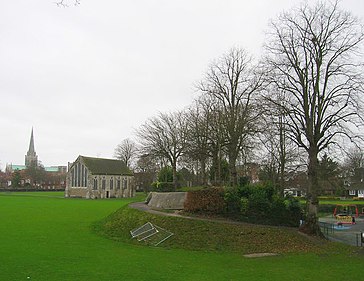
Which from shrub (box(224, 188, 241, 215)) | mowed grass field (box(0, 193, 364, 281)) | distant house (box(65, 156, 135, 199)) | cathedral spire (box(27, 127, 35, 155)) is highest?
cathedral spire (box(27, 127, 35, 155))

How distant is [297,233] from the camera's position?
23719 millimetres

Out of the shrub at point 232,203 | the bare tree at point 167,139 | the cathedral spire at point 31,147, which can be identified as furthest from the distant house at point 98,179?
the cathedral spire at point 31,147

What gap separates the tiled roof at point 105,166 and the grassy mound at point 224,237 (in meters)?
65.7

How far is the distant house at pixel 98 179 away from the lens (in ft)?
287

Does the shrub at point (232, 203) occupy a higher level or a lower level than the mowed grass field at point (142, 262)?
higher

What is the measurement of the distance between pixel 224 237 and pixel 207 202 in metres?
4.52

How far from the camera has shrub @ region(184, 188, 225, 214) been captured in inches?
997

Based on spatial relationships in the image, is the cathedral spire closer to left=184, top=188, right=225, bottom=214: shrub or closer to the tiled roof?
the tiled roof

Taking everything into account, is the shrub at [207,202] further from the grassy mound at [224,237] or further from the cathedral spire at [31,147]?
the cathedral spire at [31,147]

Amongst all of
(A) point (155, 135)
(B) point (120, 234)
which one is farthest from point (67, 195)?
(B) point (120, 234)

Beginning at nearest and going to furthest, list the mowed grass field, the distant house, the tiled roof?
the mowed grass field → the distant house → the tiled roof

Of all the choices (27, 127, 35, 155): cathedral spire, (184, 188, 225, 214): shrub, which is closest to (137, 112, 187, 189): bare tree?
(184, 188, 225, 214): shrub

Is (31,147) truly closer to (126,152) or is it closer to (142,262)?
(126,152)

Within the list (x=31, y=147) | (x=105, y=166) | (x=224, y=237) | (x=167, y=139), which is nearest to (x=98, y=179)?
(x=105, y=166)
